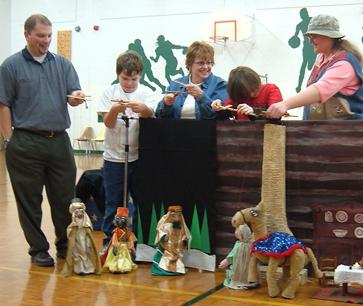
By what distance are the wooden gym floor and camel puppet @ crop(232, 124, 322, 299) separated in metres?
0.13

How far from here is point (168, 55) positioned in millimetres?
12977

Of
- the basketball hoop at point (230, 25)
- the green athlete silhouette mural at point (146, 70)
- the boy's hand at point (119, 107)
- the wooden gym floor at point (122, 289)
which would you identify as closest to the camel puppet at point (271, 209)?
the wooden gym floor at point (122, 289)

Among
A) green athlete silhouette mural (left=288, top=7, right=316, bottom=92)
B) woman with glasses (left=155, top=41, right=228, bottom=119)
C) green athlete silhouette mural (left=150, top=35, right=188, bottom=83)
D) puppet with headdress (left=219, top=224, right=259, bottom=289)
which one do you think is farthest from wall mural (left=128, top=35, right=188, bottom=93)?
puppet with headdress (left=219, top=224, right=259, bottom=289)

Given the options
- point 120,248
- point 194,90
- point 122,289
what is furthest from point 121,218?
point 194,90

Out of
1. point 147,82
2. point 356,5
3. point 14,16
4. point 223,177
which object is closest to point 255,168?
point 223,177

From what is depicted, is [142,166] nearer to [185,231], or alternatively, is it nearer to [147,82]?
[185,231]

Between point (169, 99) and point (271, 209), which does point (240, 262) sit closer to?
point (271, 209)

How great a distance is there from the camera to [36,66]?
12.2 feet

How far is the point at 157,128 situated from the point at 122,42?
404 inches

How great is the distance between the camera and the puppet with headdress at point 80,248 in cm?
346

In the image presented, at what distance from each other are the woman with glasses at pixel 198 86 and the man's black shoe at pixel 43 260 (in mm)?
1140

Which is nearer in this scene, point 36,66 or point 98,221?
point 36,66

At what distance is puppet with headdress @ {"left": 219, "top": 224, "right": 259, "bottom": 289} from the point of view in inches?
126

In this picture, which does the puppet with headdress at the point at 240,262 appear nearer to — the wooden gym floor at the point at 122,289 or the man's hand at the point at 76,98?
the wooden gym floor at the point at 122,289
